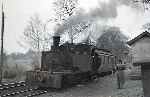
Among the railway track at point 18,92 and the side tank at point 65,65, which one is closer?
the railway track at point 18,92

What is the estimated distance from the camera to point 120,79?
1561cm

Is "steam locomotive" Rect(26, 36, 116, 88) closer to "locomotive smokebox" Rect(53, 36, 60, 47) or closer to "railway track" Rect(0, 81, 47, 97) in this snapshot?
"locomotive smokebox" Rect(53, 36, 60, 47)

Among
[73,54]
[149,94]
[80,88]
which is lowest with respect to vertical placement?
[80,88]

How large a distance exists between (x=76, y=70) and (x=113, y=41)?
123 ft

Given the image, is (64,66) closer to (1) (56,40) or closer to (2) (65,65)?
(2) (65,65)

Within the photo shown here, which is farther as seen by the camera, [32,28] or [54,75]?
[32,28]

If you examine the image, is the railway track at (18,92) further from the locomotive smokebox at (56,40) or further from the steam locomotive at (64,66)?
the locomotive smokebox at (56,40)

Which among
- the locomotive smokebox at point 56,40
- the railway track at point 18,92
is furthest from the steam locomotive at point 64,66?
the railway track at point 18,92

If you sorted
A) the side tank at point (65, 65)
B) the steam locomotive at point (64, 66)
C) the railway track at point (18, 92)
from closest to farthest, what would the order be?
the railway track at point (18, 92) → the steam locomotive at point (64, 66) → the side tank at point (65, 65)

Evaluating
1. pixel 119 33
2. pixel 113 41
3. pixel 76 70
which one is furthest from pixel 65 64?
pixel 119 33

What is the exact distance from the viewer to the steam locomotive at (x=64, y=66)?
1611cm

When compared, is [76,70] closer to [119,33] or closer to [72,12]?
[72,12]

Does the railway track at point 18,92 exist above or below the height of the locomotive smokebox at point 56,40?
below

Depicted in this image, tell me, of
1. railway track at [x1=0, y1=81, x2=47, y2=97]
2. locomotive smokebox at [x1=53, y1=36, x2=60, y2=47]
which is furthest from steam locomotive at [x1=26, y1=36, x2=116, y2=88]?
railway track at [x1=0, y1=81, x2=47, y2=97]
